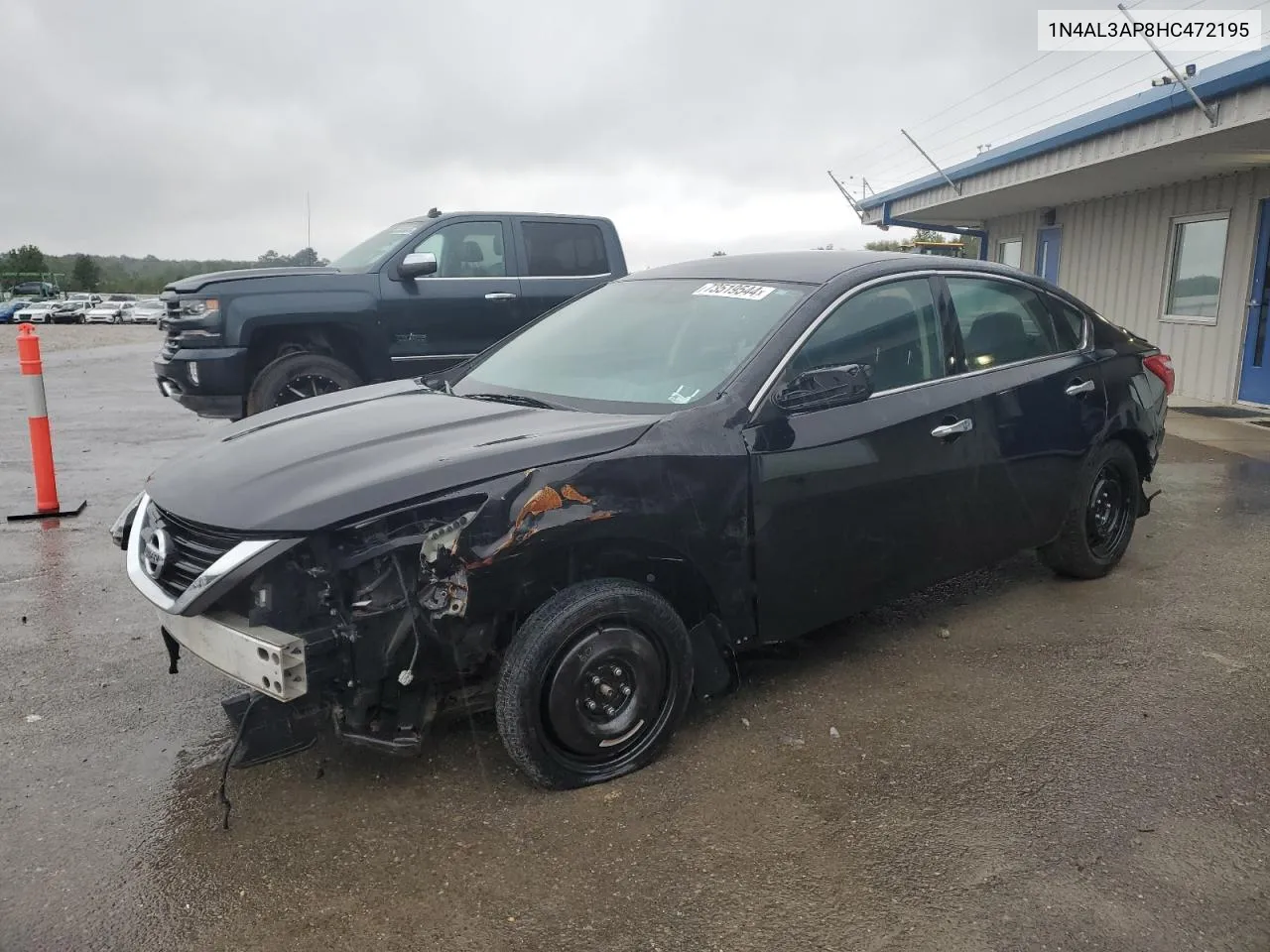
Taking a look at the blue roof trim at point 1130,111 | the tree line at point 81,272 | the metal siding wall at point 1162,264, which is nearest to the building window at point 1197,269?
the metal siding wall at point 1162,264

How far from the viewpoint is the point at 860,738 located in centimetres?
339

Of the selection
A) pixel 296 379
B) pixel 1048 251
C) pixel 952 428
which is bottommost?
pixel 296 379

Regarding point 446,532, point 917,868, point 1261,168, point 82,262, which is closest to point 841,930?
point 917,868

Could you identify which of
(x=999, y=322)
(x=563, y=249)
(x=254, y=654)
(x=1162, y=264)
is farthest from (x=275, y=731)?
(x=1162, y=264)

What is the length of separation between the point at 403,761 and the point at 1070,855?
2.07 meters

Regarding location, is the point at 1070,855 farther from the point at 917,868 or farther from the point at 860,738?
the point at 860,738

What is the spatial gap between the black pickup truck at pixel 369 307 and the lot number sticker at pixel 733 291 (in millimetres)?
4115

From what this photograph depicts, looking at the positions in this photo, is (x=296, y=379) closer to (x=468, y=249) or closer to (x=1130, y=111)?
(x=468, y=249)

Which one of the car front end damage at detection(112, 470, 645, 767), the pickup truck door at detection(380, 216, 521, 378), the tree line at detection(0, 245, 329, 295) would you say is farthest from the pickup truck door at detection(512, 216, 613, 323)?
the tree line at detection(0, 245, 329, 295)

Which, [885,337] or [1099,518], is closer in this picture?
[885,337]

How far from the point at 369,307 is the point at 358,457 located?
210 inches

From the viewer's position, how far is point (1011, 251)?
18188 millimetres

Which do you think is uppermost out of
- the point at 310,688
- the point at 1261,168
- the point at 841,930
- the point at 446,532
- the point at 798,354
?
the point at 1261,168

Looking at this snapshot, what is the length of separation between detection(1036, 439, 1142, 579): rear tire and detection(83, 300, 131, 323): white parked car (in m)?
53.3
